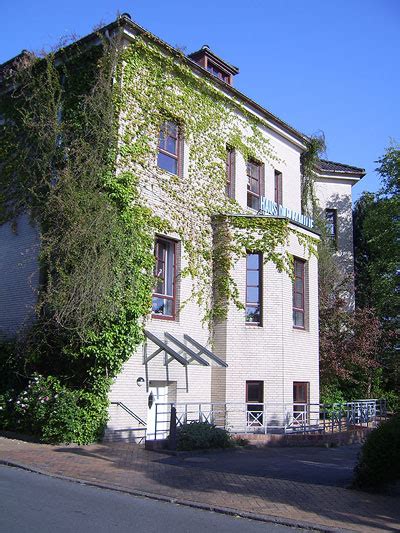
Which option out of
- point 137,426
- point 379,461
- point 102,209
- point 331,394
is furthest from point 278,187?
point 379,461

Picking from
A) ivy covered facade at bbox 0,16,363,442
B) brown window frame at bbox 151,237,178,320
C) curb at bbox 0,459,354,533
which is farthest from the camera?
brown window frame at bbox 151,237,178,320

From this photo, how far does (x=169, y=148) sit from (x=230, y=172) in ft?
10.3

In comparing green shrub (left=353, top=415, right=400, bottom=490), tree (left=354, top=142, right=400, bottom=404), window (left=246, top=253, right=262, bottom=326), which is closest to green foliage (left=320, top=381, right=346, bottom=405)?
tree (left=354, top=142, right=400, bottom=404)

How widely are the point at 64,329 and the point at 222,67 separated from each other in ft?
41.3

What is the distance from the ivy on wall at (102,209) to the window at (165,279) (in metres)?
0.42

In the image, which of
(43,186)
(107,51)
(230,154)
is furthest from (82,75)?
(230,154)

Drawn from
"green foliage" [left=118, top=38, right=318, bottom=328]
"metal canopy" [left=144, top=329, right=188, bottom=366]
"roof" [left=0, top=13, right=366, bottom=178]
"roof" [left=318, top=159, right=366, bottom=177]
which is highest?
"roof" [left=318, top=159, right=366, bottom=177]

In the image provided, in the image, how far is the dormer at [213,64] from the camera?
2177cm

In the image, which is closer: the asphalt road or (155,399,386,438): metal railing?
the asphalt road

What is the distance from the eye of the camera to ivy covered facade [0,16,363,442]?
15.0 m

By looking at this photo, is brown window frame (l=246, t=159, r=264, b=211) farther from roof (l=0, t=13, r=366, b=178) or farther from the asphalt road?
the asphalt road

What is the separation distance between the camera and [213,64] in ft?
73.0

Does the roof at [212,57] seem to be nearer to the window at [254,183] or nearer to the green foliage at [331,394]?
the window at [254,183]

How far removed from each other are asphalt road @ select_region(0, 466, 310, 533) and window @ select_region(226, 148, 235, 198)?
13.0 m
